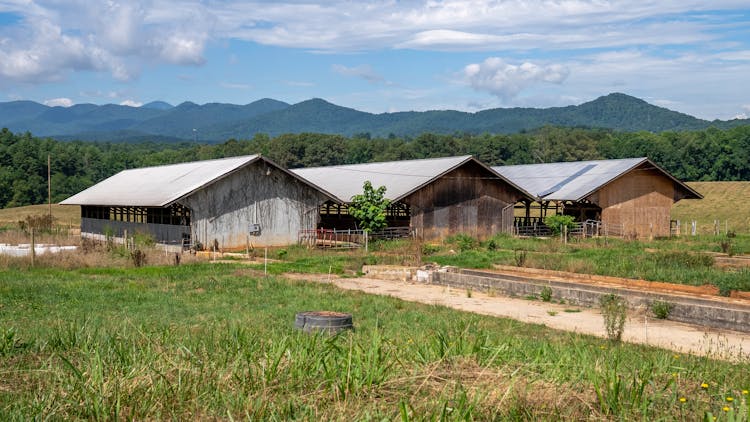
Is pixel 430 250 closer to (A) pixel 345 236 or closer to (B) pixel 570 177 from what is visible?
(A) pixel 345 236

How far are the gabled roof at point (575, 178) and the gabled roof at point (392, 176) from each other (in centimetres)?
311

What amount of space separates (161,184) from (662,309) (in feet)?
103

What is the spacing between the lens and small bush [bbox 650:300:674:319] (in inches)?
708

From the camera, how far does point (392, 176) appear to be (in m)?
48.1

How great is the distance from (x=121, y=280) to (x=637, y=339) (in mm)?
15619

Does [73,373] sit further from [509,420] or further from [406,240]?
[406,240]

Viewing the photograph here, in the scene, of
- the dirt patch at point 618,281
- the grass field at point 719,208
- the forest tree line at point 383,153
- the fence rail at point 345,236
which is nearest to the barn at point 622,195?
the fence rail at point 345,236

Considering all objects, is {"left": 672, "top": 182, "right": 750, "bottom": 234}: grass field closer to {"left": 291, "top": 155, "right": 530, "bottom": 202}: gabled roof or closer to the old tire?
{"left": 291, "top": 155, "right": 530, "bottom": 202}: gabled roof

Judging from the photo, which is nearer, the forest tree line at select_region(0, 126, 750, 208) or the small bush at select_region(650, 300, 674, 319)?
the small bush at select_region(650, 300, 674, 319)

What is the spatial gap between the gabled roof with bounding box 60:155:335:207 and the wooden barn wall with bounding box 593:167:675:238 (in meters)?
18.3

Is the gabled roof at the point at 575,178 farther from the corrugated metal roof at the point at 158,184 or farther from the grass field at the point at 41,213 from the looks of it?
the grass field at the point at 41,213

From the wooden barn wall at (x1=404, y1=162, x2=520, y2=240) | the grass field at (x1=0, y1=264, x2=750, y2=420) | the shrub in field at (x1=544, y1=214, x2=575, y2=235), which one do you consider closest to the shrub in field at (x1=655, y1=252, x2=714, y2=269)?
the shrub in field at (x1=544, y1=214, x2=575, y2=235)

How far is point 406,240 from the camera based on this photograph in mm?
39688

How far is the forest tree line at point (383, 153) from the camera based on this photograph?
99438 millimetres
